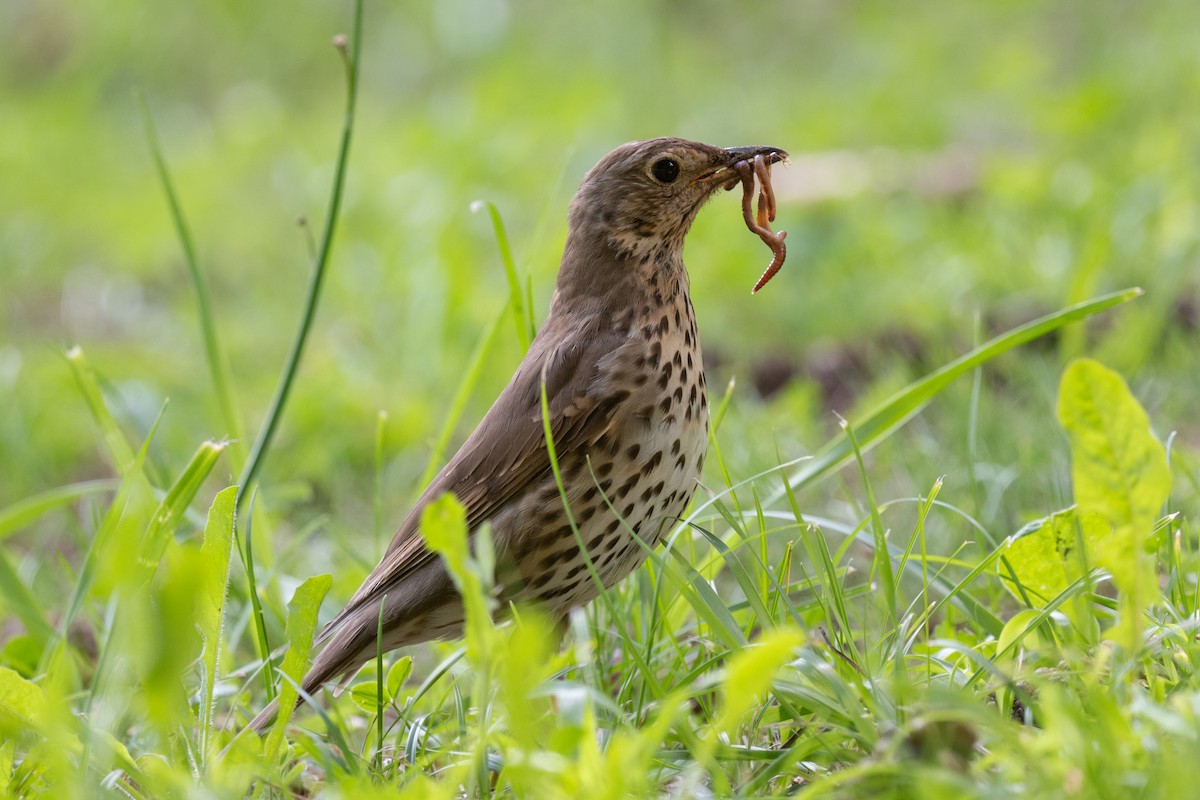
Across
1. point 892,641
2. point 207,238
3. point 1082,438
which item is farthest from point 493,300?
point 1082,438

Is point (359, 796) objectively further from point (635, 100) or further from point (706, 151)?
point (635, 100)

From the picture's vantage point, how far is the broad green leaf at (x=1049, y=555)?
2.32 m

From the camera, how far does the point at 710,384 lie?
4820 mm

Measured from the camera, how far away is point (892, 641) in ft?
7.78

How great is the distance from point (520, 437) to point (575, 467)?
0.14 m

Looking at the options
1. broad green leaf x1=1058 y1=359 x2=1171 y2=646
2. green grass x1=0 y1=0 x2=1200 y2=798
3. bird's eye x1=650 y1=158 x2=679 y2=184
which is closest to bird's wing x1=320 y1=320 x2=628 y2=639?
green grass x1=0 y1=0 x2=1200 y2=798

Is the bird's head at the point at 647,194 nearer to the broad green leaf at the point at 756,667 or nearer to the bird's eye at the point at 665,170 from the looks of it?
the bird's eye at the point at 665,170

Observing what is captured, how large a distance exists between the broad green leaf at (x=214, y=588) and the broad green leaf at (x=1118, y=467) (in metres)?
1.30

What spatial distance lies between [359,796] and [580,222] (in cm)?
163

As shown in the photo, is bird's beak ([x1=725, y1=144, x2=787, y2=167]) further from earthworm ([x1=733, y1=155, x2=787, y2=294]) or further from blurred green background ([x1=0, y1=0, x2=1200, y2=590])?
blurred green background ([x1=0, y1=0, x2=1200, y2=590])

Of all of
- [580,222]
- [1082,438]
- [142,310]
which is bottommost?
[142,310]

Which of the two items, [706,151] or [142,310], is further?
[142,310]

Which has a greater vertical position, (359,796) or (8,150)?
(8,150)

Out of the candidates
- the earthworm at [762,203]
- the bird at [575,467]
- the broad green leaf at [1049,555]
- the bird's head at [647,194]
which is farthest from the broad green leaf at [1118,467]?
the bird's head at [647,194]
